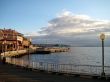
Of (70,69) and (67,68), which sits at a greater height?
(70,69)

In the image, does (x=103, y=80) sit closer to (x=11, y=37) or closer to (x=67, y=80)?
(x=67, y=80)

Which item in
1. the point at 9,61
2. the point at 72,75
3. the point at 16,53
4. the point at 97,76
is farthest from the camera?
the point at 16,53

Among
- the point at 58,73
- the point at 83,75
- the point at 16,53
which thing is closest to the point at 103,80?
the point at 83,75

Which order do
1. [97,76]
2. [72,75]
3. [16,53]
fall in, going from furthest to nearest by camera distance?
[16,53] → [72,75] → [97,76]

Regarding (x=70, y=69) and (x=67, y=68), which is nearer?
(x=70, y=69)

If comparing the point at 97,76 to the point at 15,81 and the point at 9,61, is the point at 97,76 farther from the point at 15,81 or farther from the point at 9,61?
the point at 9,61

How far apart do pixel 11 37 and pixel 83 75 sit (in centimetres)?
7991

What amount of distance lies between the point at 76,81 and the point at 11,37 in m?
82.3

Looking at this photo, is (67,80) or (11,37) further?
(11,37)

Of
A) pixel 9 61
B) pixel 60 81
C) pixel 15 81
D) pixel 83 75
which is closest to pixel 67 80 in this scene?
pixel 60 81

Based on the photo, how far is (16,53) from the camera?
95.4m

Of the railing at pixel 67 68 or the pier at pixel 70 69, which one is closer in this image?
the pier at pixel 70 69

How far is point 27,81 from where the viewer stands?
2161cm

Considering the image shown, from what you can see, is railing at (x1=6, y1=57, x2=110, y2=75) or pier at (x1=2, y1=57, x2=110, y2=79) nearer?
pier at (x1=2, y1=57, x2=110, y2=79)
